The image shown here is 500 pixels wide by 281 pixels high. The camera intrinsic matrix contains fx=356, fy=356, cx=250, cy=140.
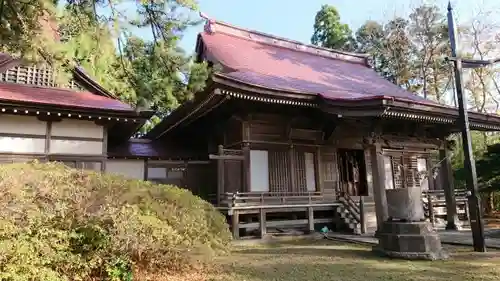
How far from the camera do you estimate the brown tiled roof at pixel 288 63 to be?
41.0ft

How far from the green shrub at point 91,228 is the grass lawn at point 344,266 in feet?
2.98

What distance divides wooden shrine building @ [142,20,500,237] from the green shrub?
12.4 ft

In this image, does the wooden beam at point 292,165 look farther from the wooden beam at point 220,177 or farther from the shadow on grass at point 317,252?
the shadow on grass at point 317,252

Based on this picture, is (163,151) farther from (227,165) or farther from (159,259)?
(159,259)

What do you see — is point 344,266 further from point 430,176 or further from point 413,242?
point 430,176

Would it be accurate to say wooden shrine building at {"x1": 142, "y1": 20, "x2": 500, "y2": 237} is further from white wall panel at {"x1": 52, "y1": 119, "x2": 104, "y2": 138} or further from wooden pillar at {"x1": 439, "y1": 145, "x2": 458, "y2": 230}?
white wall panel at {"x1": 52, "y1": 119, "x2": 104, "y2": 138}

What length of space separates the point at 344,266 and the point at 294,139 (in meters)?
5.91

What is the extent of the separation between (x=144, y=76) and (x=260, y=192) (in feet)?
20.2

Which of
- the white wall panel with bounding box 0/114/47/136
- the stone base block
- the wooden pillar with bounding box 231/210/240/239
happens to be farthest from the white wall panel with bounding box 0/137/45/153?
the stone base block

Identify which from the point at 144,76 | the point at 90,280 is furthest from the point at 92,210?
the point at 144,76

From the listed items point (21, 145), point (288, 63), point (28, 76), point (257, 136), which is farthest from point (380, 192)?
point (28, 76)

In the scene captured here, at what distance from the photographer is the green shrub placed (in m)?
4.09

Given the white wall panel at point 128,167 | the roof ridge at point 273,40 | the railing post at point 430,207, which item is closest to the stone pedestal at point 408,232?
the railing post at point 430,207

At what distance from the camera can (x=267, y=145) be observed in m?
11.2
